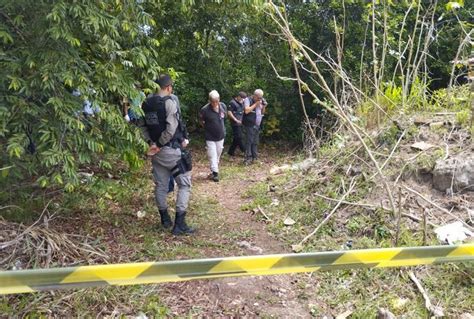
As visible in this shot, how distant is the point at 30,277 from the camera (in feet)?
7.64

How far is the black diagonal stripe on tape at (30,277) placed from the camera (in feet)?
7.58

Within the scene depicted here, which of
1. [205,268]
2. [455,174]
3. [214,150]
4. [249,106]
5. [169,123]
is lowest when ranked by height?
[214,150]

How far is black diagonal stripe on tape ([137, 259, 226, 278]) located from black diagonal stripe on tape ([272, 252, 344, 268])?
1.30 ft

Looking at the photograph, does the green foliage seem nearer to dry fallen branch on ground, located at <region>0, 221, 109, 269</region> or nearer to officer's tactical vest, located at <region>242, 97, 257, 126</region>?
dry fallen branch on ground, located at <region>0, 221, 109, 269</region>

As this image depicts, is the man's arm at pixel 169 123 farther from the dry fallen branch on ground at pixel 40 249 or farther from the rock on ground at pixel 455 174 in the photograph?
the rock on ground at pixel 455 174

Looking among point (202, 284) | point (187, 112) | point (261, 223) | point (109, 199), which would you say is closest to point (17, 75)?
point (202, 284)

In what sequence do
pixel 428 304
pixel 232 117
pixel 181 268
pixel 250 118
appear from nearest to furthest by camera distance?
1. pixel 181 268
2. pixel 428 304
3. pixel 250 118
4. pixel 232 117

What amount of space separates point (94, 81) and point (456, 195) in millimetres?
3904

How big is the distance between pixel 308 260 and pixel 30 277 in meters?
1.52

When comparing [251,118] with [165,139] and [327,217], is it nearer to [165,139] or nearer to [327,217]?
[327,217]

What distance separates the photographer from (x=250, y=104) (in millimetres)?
10430

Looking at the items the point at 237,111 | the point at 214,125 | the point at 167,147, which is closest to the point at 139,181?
the point at 214,125

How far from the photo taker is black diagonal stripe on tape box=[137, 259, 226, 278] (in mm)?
2492

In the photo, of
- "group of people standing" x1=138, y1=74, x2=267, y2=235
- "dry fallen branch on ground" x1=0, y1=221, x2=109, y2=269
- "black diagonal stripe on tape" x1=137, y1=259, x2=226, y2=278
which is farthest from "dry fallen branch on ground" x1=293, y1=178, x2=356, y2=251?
"black diagonal stripe on tape" x1=137, y1=259, x2=226, y2=278
